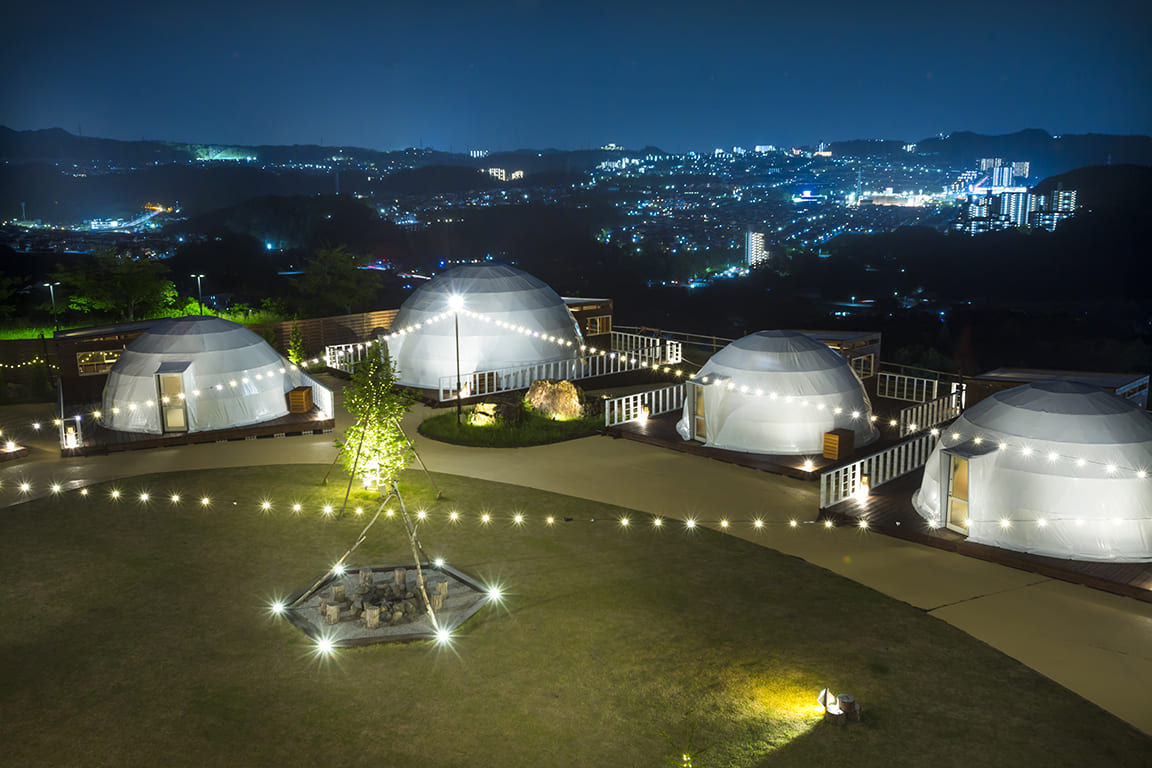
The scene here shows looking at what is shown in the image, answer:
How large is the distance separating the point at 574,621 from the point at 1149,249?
236ft

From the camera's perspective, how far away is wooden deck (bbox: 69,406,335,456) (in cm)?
1855

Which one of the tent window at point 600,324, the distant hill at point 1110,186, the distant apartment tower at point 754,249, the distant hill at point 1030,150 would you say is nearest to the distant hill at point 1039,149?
the distant hill at point 1030,150

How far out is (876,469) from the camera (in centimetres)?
1572

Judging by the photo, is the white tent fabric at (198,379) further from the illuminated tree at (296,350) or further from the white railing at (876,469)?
the white railing at (876,469)

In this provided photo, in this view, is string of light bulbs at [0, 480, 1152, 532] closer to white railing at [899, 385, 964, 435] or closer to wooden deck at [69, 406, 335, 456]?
wooden deck at [69, 406, 335, 456]

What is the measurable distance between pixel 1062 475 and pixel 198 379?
59.0ft

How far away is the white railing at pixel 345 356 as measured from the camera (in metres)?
27.0

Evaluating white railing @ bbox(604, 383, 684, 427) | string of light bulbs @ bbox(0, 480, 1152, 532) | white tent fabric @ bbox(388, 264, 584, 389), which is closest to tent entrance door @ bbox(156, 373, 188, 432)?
string of light bulbs @ bbox(0, 480, 1152, 532)

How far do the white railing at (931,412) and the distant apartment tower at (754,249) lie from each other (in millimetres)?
61685

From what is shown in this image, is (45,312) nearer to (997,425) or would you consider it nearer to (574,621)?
(574,621)

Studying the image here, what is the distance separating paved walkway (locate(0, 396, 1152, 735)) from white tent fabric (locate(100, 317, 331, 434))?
44.4 inches

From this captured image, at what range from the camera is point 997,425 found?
1258cm

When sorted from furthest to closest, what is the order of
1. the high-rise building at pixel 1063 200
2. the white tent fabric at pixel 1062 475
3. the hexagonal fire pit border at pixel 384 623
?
the high-rise building at pixel 1063 200 < the white tent fabric at pixel 1062 475 < the hexagonal fire pit border at pixel 384 623

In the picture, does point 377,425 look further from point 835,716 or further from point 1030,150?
point 1030,150
